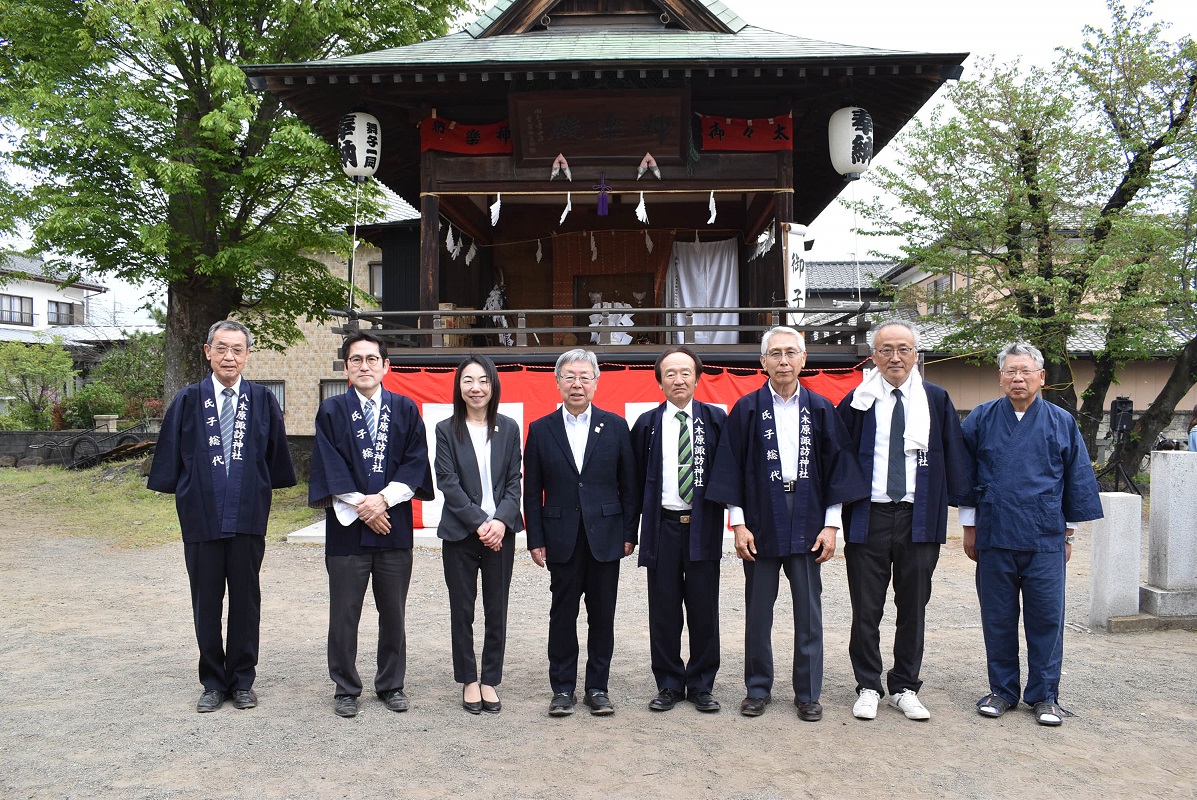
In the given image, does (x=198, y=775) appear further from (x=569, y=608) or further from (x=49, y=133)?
(x=49, y=133)

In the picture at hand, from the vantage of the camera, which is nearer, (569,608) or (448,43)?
(569,608)

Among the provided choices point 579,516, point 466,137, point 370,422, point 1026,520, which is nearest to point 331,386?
point 466,137

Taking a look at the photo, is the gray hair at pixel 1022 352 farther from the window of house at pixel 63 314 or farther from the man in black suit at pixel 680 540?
the window of house at pixel 63 314

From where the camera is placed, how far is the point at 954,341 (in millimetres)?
14836

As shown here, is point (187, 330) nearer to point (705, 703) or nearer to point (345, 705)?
point (345, 705)

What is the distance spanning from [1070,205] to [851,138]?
6.44 meters

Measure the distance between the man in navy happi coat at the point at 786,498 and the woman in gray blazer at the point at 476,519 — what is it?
1116 mm

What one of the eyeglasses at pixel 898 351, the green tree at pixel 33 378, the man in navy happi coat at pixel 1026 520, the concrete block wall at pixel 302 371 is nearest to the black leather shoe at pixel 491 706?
the man in navy happi coat at pixel 1026 520

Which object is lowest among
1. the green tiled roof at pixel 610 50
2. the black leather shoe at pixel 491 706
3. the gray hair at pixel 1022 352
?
the black leather shoe at pixel 491 706

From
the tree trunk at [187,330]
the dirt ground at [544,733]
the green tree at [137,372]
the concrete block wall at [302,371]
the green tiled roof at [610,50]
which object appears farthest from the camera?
the green tree at [137,372]

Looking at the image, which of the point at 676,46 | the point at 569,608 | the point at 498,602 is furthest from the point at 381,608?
the point at 676,46

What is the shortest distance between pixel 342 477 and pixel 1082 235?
45.5ft

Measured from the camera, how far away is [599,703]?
4223 millimetres

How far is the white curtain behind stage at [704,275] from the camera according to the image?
12508 mm
